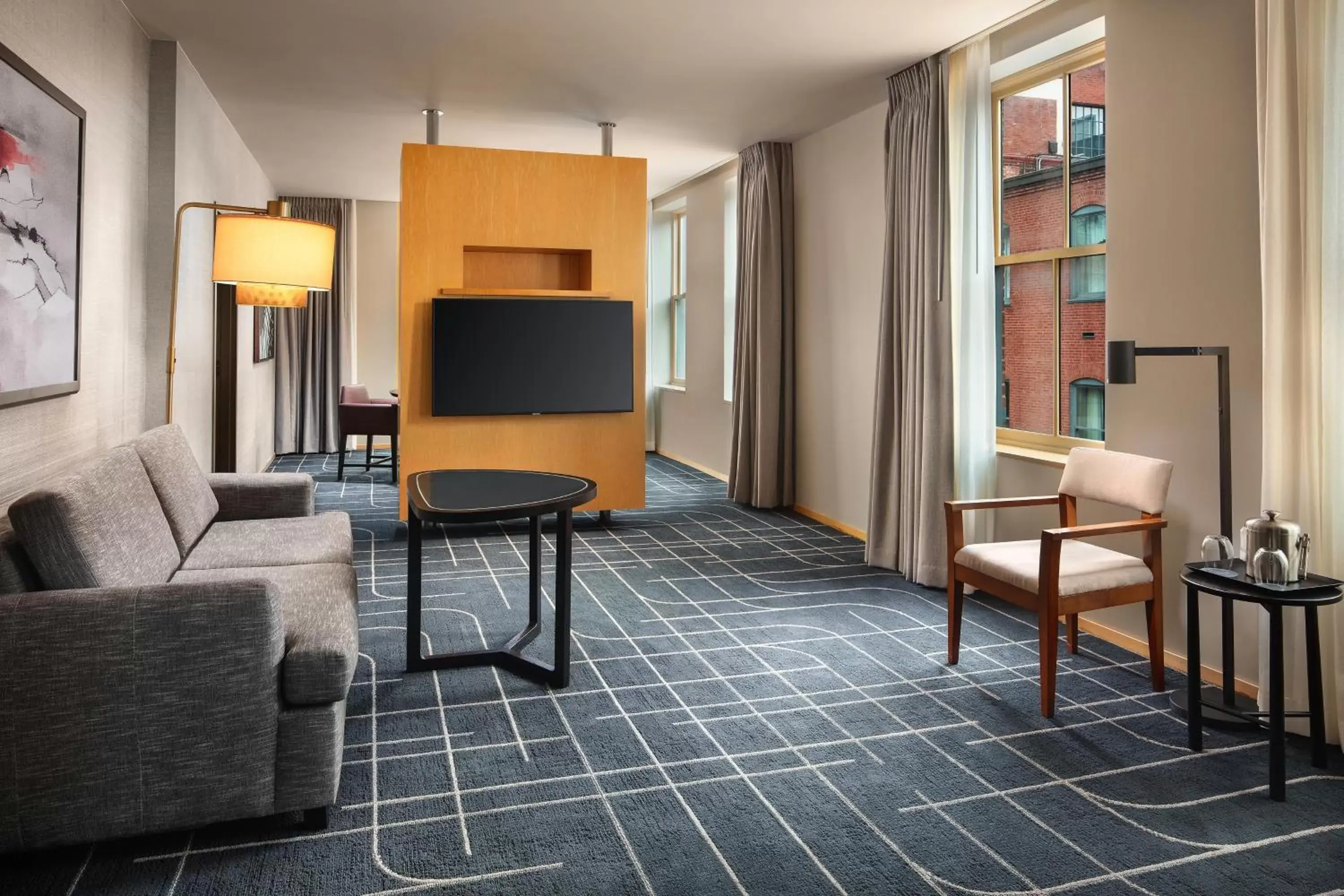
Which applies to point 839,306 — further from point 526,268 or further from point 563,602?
point 563,602

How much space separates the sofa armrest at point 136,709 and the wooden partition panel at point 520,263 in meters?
3.36

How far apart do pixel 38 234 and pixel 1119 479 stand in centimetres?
359

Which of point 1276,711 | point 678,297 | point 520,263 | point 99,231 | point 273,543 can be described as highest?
point 678,297

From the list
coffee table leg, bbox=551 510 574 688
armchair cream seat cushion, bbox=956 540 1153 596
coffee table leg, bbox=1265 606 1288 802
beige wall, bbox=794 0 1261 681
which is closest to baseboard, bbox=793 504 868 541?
beige wall, bbox=794 0 1261 681

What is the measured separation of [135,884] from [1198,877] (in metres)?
2.26

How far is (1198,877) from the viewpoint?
6.59 feet

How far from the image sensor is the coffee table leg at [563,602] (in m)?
3.06

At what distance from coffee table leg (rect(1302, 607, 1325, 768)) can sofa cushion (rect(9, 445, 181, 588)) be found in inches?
122

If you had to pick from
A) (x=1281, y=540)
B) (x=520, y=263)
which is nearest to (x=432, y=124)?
(x=520, y=263)

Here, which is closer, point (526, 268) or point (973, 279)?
point (973, 279)

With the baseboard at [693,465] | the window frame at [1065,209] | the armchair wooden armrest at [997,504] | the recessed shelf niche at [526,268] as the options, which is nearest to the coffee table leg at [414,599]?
the armchair wooden armrest at [997,504]

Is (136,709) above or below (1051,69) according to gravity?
below

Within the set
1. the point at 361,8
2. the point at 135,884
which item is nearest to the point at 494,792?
the point at 135,884

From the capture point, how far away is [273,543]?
10.8 ft
